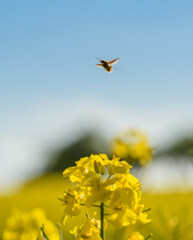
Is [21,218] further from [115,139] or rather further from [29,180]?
[29,180]

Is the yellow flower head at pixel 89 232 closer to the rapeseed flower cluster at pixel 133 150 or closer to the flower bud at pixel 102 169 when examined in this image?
the flower bud at pixel 102 169

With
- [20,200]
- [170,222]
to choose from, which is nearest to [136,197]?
[170,222]

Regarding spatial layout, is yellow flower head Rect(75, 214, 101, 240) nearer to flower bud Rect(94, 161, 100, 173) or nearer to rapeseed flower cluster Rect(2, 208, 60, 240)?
flower bud Rect(94, 161, 100, 173)

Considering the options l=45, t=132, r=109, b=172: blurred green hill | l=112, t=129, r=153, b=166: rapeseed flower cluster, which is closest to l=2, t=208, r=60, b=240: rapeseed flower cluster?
l=112, t=129, r=153, b=166: rapeseed flower cluster

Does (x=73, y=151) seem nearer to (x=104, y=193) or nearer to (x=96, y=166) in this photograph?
(x=96, y=166)

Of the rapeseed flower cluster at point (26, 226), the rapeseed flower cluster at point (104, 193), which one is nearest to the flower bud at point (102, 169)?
the rapeseed flower cluster at point (104, 193)

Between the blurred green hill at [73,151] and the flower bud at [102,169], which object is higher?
the blurred green hill at [73,151]

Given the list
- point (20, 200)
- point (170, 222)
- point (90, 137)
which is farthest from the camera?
point (90, 137)
